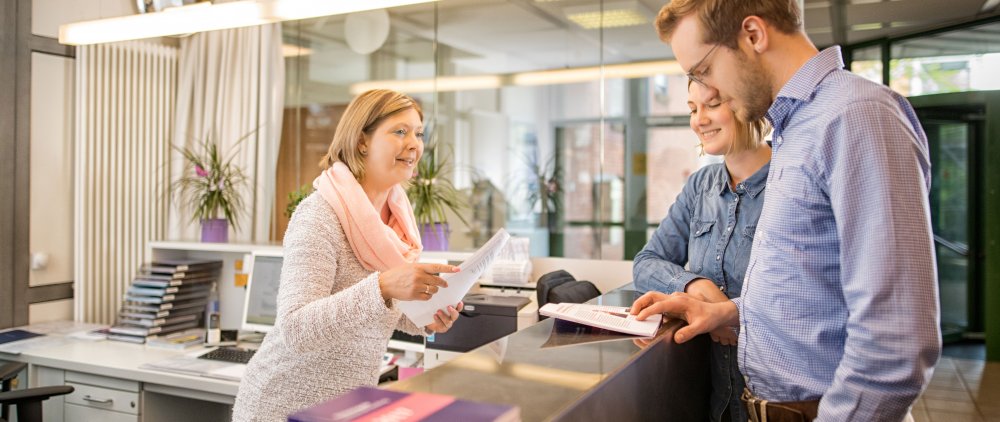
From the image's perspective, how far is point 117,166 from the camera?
14.0 ft

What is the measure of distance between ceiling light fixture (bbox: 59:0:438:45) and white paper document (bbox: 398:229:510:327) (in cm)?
142

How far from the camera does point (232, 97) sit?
4.64 metres

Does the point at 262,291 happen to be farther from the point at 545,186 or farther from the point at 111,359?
the point at 545,186

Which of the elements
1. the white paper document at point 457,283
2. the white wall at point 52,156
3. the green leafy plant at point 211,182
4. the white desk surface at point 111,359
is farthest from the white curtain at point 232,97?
the white paper document at point 457,283

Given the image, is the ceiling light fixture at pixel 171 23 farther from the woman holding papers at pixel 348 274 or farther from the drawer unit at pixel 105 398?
the drawer unit at pixel 105 398

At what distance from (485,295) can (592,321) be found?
4.80 ft

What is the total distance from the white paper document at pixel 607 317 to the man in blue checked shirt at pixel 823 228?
0.25 ft

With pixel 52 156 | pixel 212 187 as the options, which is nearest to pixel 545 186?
pixel 212 187

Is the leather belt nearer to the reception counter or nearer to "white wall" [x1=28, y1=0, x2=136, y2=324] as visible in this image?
the reception counter

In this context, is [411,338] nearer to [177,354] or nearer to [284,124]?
[177,354]

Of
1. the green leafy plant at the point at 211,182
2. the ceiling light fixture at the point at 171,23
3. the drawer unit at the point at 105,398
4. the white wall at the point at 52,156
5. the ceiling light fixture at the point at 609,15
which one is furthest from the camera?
the ceiling light fixture at the point at 609,15

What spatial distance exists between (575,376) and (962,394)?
138 inches

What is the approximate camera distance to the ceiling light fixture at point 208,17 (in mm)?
2730

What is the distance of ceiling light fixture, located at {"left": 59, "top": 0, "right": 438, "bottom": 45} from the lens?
8.96ft
